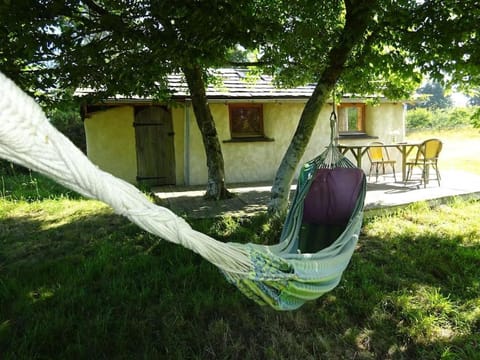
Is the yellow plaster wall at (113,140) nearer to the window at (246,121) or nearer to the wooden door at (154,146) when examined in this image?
the wooden door at (154,146)

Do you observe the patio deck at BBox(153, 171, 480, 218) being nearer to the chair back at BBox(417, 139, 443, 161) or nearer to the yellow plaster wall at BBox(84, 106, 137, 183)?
the chair back at BBox(417, 139, 443, 161)

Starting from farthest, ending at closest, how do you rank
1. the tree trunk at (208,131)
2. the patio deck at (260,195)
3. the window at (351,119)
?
the window at (351,119), the tree trunk at (208,131), the patio deck at (260,195)

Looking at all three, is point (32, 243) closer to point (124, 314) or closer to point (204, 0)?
point (124, 314)

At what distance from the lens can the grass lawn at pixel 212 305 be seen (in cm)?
246

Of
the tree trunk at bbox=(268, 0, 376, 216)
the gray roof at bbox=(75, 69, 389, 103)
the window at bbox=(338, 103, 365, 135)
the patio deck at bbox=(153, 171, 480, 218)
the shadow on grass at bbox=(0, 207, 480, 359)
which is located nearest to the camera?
the shadow on grass at bbox=(0, 207, 480, 359)

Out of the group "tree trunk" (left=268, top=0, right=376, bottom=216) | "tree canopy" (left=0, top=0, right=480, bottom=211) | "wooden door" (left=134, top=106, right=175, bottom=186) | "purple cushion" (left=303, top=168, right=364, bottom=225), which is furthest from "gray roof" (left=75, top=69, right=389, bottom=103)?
"purple cushion" (left=303, top=168, right=364, bottom=225)

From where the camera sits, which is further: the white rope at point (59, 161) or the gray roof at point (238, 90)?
the gray roof at point (238, 90)

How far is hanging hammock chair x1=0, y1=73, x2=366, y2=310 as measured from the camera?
909 mm

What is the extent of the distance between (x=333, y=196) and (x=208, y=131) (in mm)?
3306

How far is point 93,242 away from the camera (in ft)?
14.2

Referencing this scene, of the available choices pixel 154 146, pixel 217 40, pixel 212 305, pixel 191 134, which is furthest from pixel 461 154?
pixel 212 305

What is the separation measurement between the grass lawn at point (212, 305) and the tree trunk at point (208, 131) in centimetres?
205

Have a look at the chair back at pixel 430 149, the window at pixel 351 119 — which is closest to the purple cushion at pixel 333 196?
the chair back at pixel 430 149

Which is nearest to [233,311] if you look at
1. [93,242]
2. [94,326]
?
[94,326]
